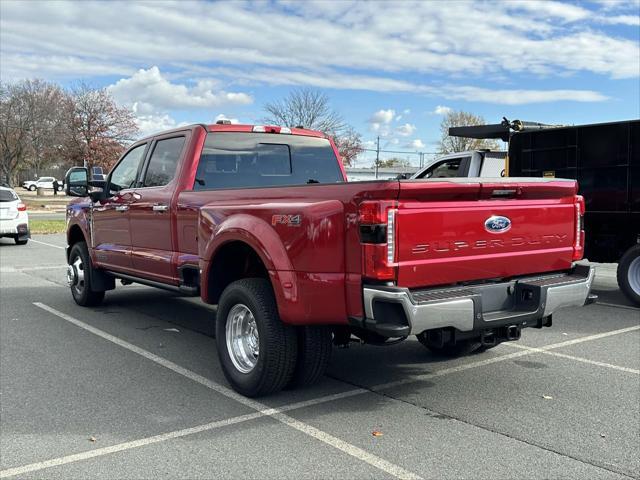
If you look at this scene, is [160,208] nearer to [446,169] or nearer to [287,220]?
[287,220]

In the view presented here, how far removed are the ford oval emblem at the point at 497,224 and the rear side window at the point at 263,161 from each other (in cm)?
236

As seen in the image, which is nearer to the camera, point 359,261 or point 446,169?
point 359,261

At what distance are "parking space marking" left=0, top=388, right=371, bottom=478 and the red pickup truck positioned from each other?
19 centimetres

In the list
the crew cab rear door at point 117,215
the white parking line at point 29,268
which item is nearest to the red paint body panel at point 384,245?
the crew cab rear door at point 117,215

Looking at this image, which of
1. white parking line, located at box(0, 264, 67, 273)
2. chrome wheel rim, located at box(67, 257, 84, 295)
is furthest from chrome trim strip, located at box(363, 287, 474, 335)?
white parking line, located at box(0, 264, 67, 273)

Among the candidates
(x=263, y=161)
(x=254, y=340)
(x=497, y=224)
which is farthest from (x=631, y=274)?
(x=254, y=340)

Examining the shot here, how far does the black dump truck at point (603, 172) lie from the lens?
812cm

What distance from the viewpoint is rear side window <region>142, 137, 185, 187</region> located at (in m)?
6.14

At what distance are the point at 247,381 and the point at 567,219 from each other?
263 cm

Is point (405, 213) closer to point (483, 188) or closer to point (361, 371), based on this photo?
point (483, 188)

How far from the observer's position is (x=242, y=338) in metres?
4.81

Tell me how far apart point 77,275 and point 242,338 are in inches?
165

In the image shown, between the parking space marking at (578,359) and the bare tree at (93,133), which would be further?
the bare tree at (93,133)

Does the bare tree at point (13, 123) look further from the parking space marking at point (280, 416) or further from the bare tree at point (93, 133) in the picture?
the parking space marking at point (280, 416)
